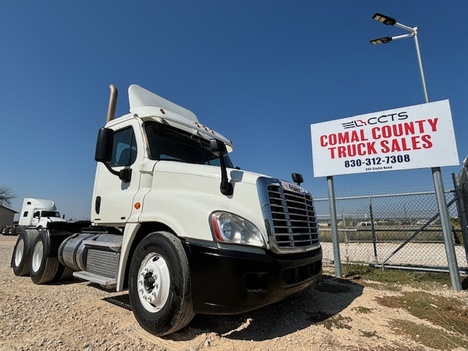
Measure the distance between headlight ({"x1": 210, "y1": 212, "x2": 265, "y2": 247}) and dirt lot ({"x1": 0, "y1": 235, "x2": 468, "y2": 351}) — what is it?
3.76ft

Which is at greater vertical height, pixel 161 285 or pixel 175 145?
pixel 175 145

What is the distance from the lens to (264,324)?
376cm

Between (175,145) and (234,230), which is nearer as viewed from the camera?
(234,230)

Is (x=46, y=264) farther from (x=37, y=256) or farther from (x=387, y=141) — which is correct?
(x=387, y=141)

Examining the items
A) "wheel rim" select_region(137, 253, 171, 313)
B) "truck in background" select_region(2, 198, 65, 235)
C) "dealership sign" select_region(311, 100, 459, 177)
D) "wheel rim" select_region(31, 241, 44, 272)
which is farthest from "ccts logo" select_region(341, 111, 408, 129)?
"truck in background" select_region(2, 198, 65, 235)

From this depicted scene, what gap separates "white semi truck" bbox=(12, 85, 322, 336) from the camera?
3.07 metres

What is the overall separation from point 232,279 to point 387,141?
5.50 metres

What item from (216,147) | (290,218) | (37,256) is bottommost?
(37,256)

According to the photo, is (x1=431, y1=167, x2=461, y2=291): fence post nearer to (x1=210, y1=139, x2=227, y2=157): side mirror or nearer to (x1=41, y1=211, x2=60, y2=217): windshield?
(x1=210, y1=139, x2=227, y2=157): side mirror


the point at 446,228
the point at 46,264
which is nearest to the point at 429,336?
the point at 446,228

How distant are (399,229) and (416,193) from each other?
3.66ft

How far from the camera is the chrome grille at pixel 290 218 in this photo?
11.3 feet

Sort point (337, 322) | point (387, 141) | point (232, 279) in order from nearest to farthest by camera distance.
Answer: point (232, 279)
point (337, 322)
point (387, 141)

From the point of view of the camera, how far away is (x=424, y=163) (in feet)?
20.5
